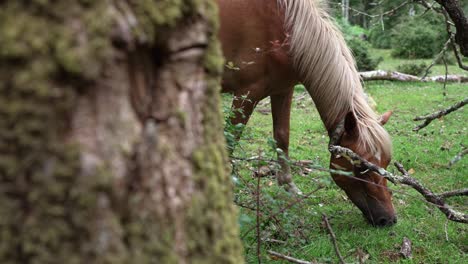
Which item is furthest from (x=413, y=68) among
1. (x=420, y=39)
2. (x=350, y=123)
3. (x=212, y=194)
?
(x=212, y=194)

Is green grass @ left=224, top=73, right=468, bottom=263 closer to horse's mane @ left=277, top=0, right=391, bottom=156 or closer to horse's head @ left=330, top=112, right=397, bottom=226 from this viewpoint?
horse's head @ left=330, top=112, right=397, bottom=226

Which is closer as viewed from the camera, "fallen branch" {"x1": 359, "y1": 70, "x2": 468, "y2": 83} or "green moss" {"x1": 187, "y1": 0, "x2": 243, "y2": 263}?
"green moss" {"x1": 187, "y1": 0, "x2": 243, "y2": 263}

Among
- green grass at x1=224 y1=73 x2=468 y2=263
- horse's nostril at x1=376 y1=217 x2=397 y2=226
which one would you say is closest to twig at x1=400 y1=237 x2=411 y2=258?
green grass at x1=224 y1=73 x2=468 y2=263

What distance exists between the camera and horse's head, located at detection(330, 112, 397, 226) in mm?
3580

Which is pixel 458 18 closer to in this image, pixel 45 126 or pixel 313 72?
pixel 313 72

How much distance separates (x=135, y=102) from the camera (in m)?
0.85

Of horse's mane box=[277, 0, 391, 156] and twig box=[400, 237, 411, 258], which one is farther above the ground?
horse's mane box=[277, 0, 391, 156]

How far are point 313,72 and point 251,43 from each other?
0.71 metres

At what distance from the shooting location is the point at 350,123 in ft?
12.1

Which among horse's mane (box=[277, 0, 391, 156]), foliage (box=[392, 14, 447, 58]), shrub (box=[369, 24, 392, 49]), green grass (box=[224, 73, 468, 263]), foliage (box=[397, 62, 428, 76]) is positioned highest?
horse's mane (box=[277, 0, 391, 156])

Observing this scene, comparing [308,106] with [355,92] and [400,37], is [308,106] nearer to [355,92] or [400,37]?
[355,92]

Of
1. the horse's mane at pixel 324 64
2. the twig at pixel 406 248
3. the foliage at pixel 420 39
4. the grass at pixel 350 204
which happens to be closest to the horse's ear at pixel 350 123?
the horse's mane at pixel 324 64

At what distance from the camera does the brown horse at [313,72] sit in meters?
3.63

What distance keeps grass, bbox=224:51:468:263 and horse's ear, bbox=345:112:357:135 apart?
428 millimetres
